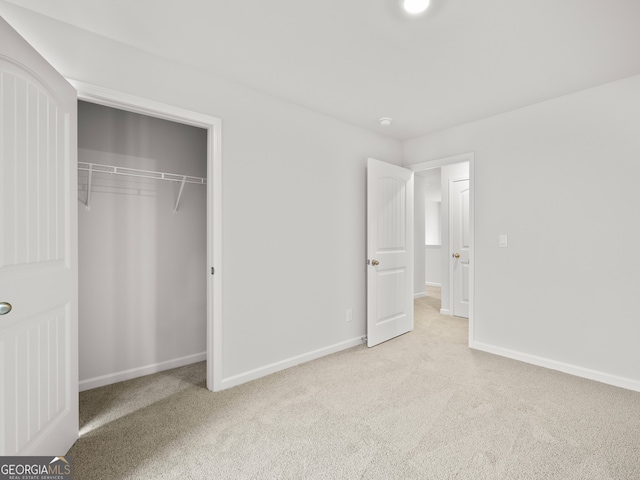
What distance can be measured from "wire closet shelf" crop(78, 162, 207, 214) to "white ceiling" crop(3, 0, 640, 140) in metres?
0.91

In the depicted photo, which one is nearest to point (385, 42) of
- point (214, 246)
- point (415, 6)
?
point (415, 6)

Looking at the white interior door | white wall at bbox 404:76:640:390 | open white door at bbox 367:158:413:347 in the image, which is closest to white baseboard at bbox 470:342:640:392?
white wall at bbox 404:76:640:390

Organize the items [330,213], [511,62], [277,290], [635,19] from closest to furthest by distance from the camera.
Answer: [635,19]
[511,62]
[277,290]
[330,213]

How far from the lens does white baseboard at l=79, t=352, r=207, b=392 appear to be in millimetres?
2466

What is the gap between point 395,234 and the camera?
3.66 meters

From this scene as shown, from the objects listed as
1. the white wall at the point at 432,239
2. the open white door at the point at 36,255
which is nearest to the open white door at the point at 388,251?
the open white door at the point at 36,255

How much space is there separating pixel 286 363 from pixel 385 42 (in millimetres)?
2570

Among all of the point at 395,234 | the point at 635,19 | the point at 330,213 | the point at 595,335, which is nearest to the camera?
the point at 635,19

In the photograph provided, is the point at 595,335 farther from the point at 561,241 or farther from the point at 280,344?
the point at 280,344

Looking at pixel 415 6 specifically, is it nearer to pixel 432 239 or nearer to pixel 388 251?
pixel 388 251

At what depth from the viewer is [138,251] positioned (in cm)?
271

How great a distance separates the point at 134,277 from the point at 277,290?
120 cm

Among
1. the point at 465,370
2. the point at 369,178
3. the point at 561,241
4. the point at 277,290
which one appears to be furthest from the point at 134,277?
the point at 561,241

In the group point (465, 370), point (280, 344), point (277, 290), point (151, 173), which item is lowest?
point (465, 370)
